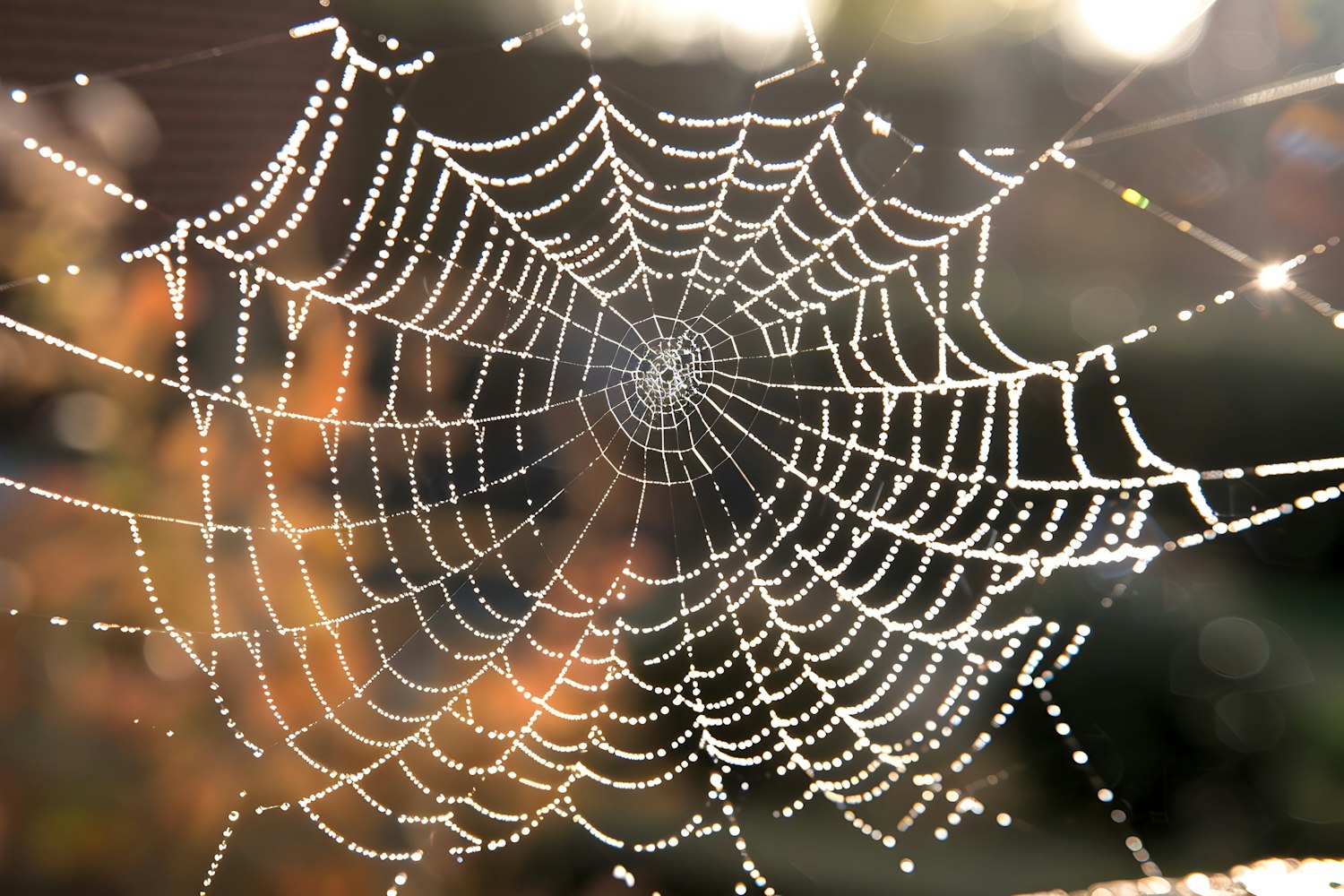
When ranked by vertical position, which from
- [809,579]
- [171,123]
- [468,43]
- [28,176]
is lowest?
[809,579]

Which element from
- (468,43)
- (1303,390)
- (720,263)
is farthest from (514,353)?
(1303,390)

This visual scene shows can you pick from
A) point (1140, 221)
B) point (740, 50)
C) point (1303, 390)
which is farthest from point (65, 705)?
point (1303, 390)

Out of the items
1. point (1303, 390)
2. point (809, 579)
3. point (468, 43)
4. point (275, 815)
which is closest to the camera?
point (275, 815)

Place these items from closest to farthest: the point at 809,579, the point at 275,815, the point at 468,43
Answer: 1. the point at 275,815
2. the point at 468,43
3. the point at 809,579

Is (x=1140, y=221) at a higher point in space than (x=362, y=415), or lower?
higher

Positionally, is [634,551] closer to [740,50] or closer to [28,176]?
[740,50]

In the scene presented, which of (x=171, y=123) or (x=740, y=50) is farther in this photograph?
(x=740, y=50)

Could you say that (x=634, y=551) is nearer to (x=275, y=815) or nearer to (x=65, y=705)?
(x=275, y=815)
